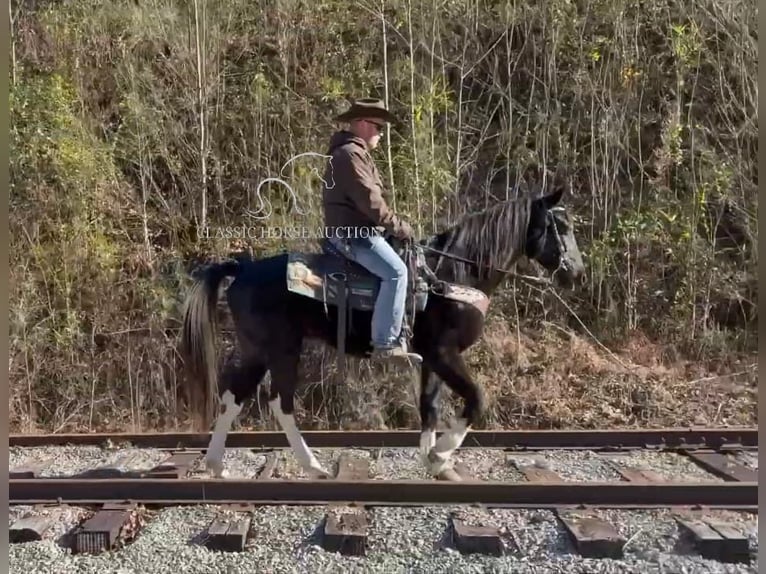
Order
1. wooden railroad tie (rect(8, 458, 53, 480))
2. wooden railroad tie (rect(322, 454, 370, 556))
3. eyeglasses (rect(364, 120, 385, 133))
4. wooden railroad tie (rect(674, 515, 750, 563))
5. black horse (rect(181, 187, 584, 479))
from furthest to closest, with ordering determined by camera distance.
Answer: wooden railroad tie (rect(8, 458, 53, 480)) → black horse (rect(181, 187, 584, 479)) → eyeglasses (rect(364, 120, 385, 133)) → wooden railroad tie (rect(322, 454, 370, 556)) → wooden railroad tie (rect(674, 515, 750, 563))

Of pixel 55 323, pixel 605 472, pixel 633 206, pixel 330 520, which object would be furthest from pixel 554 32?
pixel 55 323

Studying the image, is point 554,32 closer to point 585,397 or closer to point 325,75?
point 325,75

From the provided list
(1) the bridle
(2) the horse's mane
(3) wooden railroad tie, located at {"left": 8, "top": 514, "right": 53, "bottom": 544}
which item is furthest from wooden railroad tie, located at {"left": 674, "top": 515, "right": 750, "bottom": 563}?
(3) wooden railroad tie, located at {"left": 8, "top": 514, "right": 53, "bottom": 544}

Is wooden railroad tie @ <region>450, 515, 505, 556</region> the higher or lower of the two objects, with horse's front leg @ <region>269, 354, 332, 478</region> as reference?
lower

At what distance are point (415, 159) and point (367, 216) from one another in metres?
0.58

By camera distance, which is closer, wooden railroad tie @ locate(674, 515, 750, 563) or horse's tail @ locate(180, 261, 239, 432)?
wooden railroad tie @ locate(674, 515, 750, 563)

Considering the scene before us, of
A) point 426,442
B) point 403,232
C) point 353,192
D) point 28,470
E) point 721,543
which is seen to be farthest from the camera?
point 28,470

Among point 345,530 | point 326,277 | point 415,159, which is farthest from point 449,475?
point 415,159

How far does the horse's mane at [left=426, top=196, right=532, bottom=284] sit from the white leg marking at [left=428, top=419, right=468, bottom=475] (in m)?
0.81

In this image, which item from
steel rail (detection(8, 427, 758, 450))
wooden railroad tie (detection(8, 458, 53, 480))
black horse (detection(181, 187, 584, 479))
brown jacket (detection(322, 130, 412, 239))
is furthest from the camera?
steel rail (detection(8, 427, 758, 450))

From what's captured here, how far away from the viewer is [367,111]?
3.90m

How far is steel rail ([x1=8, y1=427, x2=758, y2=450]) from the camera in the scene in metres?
4.34

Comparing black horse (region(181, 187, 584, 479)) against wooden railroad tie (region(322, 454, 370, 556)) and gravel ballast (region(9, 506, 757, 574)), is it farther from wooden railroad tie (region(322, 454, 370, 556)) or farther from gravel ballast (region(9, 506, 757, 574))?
gravel ballast (region(9, 506, 757, 574))

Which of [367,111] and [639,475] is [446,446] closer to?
[639,475]
